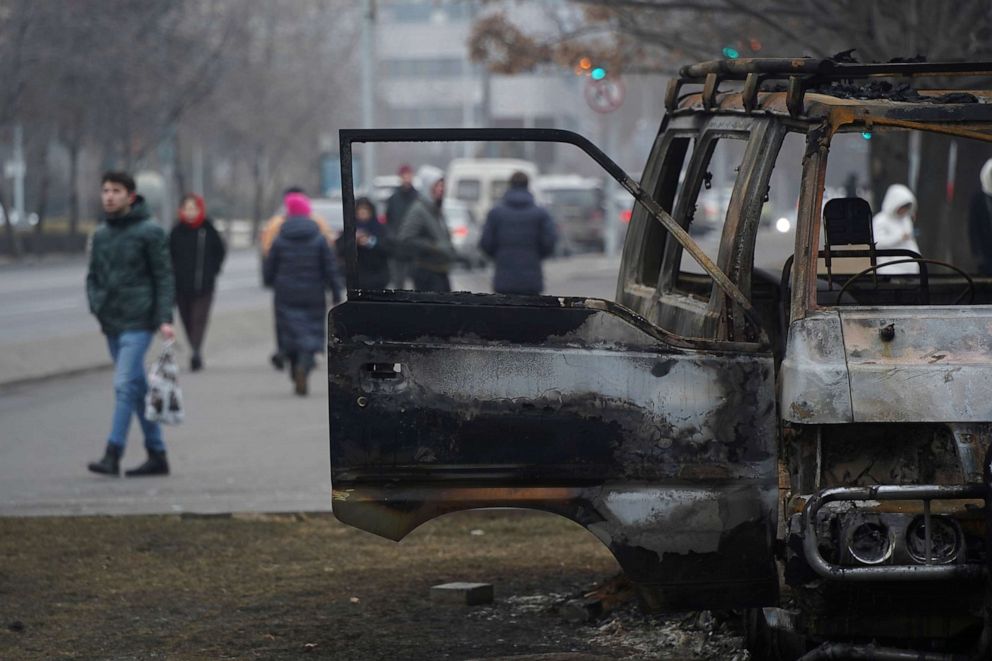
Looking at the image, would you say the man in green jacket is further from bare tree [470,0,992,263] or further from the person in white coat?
the person in white coat

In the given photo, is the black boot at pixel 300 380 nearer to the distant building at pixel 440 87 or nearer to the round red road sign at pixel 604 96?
the round red road sign at pixel 604 96

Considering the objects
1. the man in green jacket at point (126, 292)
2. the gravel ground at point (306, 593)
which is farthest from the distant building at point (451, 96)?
the gravel ground at point (306, 593)

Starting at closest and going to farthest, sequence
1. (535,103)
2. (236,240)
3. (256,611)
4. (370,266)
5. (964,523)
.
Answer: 1. (964,523)
2. (256,611)
3. (370,266)
4. (236,240)
5. (535,103)

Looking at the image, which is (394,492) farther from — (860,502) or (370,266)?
(370,266)

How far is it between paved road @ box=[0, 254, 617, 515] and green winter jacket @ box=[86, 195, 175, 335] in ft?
3.08

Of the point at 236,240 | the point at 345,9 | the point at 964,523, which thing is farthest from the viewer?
the point at 345,9

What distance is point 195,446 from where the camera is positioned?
12.4 meters

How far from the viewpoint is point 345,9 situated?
261 feet

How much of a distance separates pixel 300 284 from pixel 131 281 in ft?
16.7

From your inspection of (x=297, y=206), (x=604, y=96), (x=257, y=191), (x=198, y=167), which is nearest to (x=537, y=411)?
(x=297, y=206)

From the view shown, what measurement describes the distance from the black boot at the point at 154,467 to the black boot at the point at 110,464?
5.2 inches

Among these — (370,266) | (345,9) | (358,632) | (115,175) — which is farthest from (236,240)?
(358,632)

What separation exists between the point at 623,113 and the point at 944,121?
78.1 metres

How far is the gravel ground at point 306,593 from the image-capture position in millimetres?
6383
